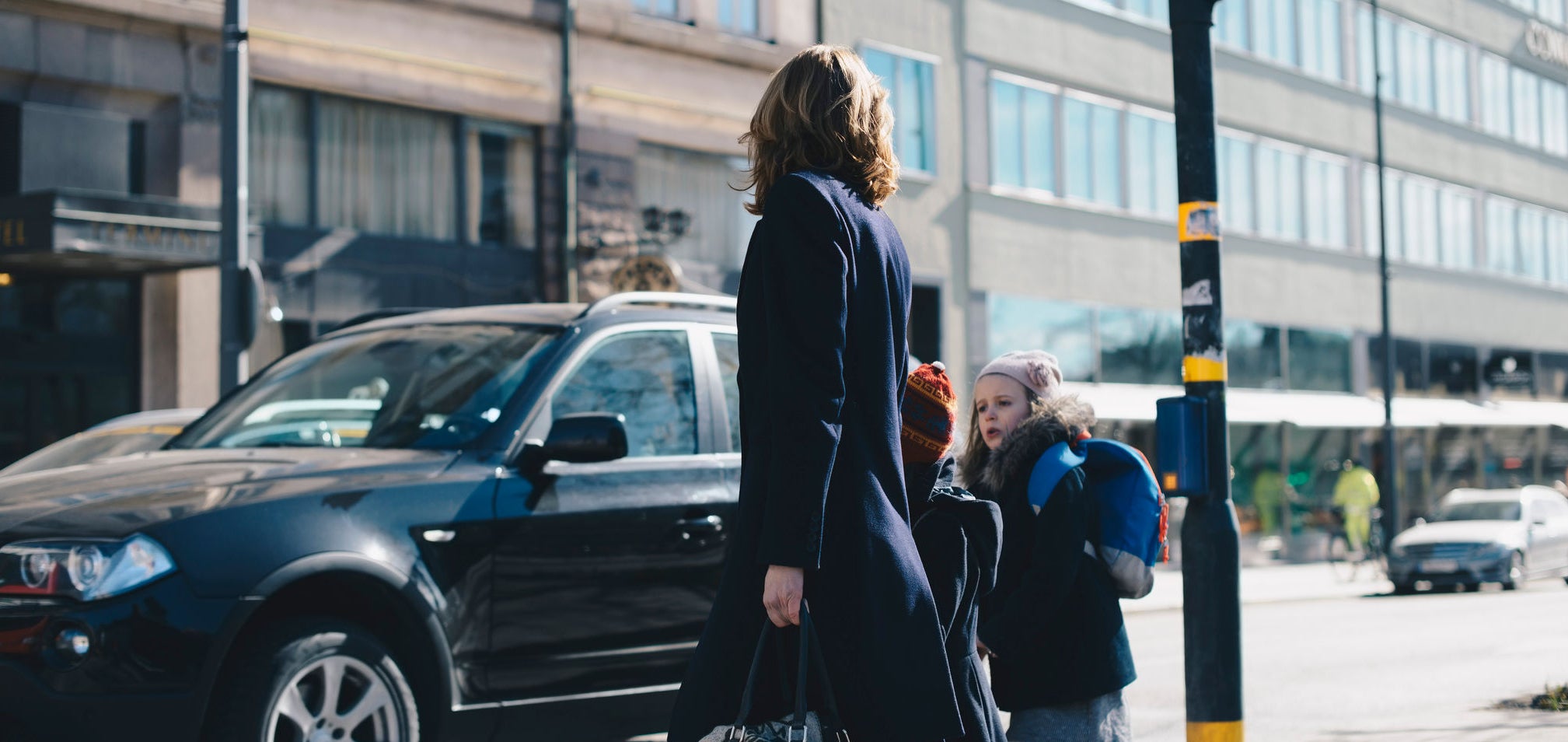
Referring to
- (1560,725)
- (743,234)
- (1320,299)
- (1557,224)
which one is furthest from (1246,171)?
(1560,725)

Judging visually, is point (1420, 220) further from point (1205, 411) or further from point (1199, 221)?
point (1205, 411)

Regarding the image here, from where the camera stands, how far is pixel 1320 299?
34250mm

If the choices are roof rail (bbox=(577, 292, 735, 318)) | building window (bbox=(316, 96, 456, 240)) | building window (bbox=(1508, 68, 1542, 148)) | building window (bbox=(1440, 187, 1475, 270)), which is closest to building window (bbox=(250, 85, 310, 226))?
building window (bbox=(316, 96, 456, 240))

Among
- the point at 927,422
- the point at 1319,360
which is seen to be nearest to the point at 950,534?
the point at 927,422

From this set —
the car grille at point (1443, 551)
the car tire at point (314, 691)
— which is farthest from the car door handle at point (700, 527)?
the car grille at point (1443, 551)

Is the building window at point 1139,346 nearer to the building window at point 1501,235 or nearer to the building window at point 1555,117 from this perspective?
the building window at point 1501,235

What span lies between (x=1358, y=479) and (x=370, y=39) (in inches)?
647

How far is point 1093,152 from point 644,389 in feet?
78.8

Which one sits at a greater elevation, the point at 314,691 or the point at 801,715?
the point at 801,715

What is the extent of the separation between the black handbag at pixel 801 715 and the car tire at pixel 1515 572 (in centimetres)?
2156

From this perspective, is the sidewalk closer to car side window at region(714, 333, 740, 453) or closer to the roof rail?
the roof rail

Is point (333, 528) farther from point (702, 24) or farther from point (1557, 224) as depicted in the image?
point (1557, 224)

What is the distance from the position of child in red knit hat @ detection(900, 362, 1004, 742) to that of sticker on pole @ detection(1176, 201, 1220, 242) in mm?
2307

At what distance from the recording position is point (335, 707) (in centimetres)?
484
